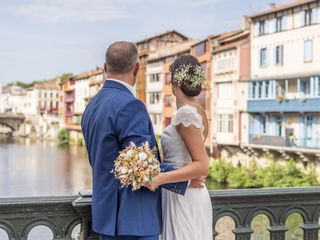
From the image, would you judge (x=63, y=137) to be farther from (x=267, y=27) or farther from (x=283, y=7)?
(x=283, y=7)

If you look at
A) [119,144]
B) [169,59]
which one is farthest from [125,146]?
[169,59]

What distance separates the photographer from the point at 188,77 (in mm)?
3123

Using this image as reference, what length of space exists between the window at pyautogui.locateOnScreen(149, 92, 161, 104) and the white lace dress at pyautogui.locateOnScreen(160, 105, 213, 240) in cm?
4327

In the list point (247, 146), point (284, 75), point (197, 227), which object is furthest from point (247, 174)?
point (197, 227)

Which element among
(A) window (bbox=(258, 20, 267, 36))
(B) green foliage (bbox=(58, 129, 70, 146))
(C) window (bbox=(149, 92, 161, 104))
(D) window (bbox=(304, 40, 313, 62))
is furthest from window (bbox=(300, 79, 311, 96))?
(B) green foliage (bbox=(58, 129, 70, 146))

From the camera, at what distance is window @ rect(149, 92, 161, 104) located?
153 ft

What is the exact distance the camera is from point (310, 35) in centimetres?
2839

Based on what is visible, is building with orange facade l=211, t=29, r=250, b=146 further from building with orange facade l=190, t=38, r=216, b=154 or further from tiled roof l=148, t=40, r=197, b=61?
tiled roof l=148, t=40, r=197, b=61

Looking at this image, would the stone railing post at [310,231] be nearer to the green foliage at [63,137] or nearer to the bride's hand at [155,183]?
the bride's hand at [155,183]

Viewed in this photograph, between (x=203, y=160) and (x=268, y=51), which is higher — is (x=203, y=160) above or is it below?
below

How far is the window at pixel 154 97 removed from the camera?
4668 centimetres

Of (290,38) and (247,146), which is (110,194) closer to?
(290,38)

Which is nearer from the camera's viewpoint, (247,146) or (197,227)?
(197,227)

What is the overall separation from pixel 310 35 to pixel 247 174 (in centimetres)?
814
